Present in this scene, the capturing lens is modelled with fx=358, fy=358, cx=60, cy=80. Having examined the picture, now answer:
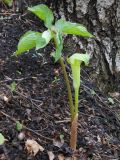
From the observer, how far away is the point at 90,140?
172 centimetres

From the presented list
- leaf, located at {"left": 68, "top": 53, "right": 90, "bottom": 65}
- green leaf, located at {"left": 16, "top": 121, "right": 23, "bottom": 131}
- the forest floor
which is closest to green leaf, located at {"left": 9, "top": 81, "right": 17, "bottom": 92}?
the forest floor

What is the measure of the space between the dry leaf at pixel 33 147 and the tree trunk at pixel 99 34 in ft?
2.87

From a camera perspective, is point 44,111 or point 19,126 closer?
point 19,126

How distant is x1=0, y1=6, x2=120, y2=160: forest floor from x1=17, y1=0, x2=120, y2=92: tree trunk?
18 centimetres

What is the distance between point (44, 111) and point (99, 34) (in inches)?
30.8

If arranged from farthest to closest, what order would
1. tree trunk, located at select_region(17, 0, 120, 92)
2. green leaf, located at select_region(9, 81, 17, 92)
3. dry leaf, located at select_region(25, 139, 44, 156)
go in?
tree trunk, located at select_region(17, 0, 120, 92), green leaf, located at select_region(9, 81, 17, 92), dry leaf, located at select_region(25, 139, 44, 156)

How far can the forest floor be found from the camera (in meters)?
1.58

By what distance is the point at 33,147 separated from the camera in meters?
1.51

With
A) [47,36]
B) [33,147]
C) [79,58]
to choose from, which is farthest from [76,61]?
[33,147]

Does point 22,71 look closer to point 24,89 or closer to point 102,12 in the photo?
point 24,89

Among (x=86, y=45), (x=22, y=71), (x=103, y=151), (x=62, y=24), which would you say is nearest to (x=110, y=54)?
(x=86, y=45)

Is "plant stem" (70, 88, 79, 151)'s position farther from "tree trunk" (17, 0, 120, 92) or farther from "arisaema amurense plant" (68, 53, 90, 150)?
"tree trunk" (17, 0, 120, 92)

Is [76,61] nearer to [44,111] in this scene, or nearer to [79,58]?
[79,58]

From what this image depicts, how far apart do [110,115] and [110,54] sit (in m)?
0.52
